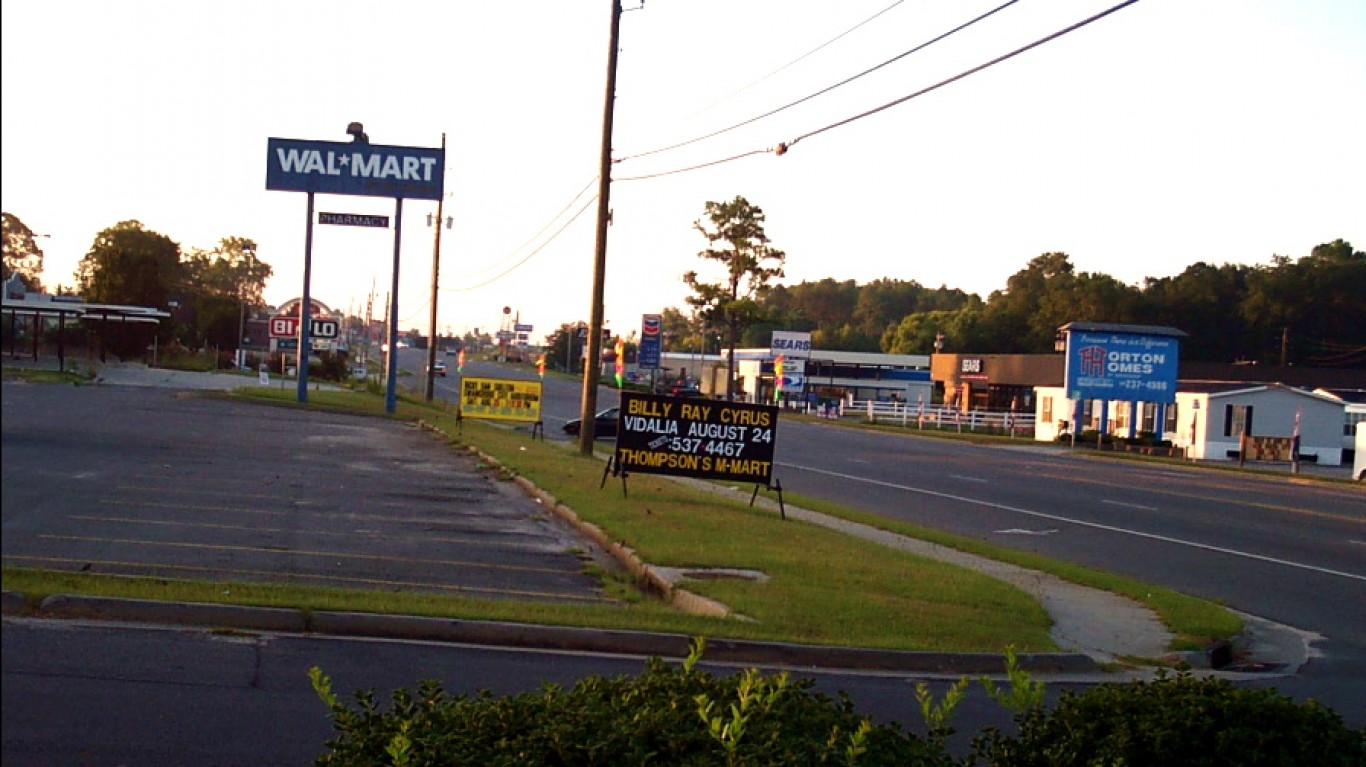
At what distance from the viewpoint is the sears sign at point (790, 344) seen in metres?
92.1

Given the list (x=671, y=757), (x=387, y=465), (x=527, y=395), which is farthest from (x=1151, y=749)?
(x=527, y=395)

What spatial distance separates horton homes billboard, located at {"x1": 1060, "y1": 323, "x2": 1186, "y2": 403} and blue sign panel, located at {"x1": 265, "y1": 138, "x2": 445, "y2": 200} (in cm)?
2907

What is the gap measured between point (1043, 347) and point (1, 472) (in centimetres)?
9166

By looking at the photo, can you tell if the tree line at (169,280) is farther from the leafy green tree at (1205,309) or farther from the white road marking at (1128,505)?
the leafy green tree at (1205,309)

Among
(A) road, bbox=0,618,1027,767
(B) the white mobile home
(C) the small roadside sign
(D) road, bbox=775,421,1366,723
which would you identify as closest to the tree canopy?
(B) the white mobile home

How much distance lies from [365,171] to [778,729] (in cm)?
4357

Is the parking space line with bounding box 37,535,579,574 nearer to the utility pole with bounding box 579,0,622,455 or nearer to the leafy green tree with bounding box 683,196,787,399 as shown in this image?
the utility pole with bounding box 579,0,622,455

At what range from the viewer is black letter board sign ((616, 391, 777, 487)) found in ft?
66.6

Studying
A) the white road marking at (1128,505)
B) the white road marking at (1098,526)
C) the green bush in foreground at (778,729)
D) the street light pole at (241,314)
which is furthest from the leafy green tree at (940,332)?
the green bush in foreground at (778,729)

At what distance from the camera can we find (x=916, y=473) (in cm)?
3509

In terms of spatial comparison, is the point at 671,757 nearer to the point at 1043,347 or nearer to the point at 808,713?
the point at 808,713

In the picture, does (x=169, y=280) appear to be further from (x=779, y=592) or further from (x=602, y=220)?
(x=779, y=592)

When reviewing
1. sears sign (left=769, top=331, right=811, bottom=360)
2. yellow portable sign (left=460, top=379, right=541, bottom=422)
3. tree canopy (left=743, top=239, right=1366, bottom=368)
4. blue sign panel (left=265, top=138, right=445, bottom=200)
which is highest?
blue sign panel (left=265, top=138, right=445, bottom=200)

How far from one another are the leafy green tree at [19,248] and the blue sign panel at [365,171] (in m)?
40.5
